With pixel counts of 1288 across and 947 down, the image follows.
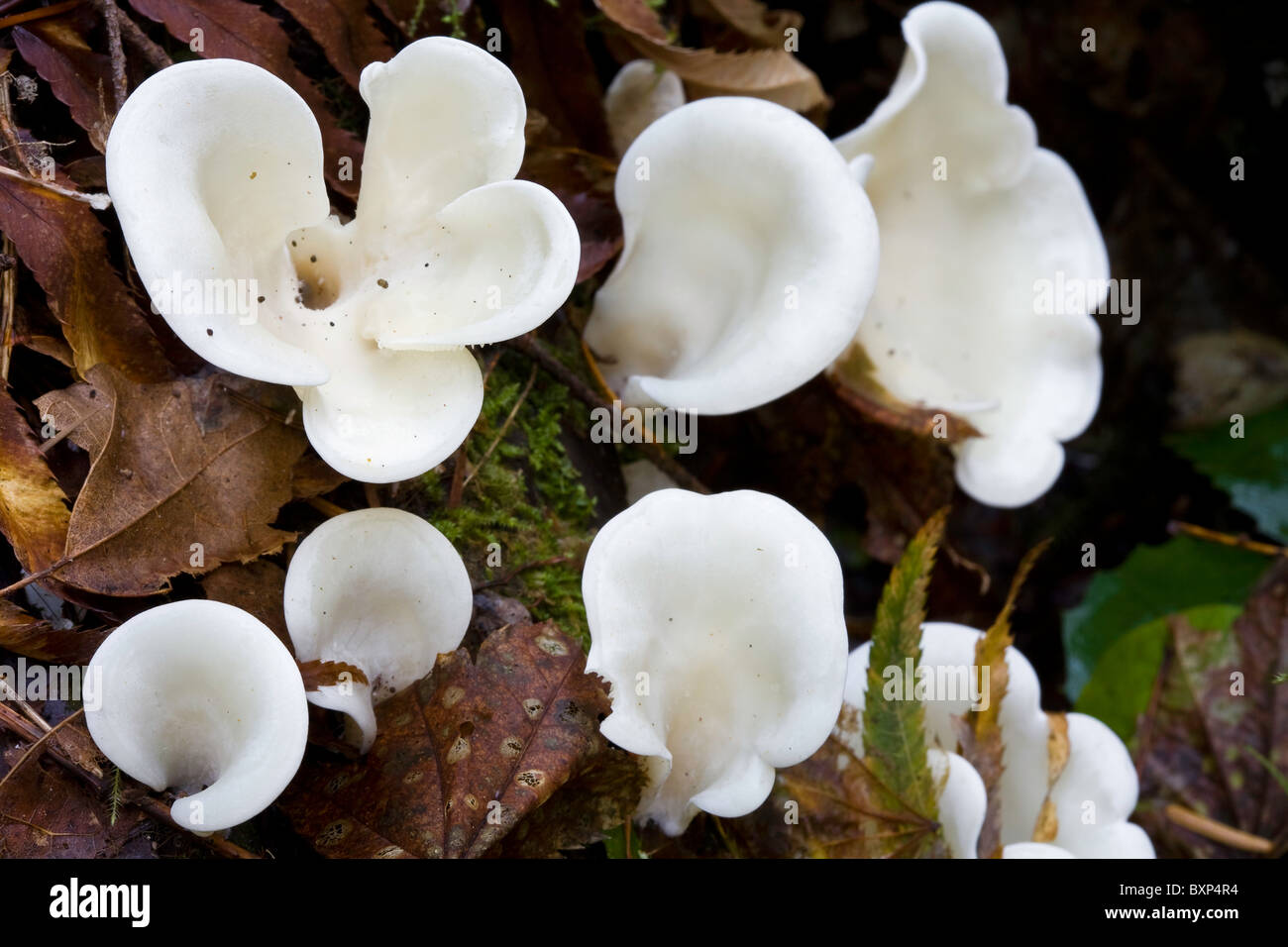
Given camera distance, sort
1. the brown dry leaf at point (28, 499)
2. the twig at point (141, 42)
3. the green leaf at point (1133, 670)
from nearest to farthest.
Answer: the brown dry leaf at point (28, 499) → the twig at point (141, 42) → the green leaf at point (1133, 670)

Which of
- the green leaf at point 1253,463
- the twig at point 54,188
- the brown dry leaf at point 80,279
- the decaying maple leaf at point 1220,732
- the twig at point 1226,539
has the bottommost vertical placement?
the decaying maple leaf at point 1220,732

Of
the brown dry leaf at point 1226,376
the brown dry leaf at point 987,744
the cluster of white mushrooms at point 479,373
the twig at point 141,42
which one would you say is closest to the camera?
the cluster of white mushrooms at point 479,373

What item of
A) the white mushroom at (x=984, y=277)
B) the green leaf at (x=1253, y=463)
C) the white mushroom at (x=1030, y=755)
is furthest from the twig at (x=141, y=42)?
the green leaf at (x=1253, y=463)

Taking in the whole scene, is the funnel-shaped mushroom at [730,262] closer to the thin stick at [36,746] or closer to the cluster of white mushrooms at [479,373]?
the cluster of white mushrooms at [479,373]

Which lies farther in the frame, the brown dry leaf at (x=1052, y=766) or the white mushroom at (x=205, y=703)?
the brown dry leaf at (x=1052, y=766)

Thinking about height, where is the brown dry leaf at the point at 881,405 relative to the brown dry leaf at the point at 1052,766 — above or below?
above

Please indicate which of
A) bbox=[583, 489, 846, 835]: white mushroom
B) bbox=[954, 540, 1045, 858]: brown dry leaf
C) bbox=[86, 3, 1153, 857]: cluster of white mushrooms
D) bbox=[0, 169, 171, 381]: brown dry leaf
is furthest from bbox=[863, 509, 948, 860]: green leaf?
bbox=[0, 169, 171, 381]: brown dry leaf

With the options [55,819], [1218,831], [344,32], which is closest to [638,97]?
[344,32]

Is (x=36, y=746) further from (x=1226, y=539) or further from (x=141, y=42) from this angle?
(x=1226, y=539)
